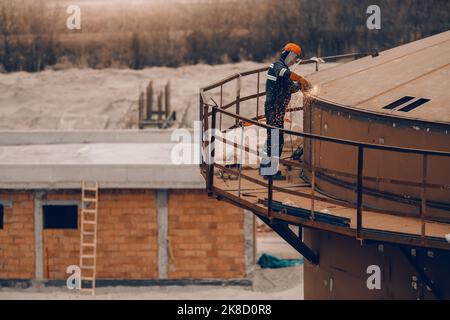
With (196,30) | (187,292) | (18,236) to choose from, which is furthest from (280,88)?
(196,30)

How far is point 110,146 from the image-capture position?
31266 millimetres

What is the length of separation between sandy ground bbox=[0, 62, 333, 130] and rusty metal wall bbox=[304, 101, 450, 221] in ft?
107

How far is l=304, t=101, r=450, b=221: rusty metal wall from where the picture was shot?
10742mm

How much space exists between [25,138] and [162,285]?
827cm

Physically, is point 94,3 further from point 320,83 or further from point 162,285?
point 320,83

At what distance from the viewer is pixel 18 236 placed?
88.5ft

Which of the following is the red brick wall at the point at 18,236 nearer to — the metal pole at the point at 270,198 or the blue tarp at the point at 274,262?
the blue tarp at the point at 274,262

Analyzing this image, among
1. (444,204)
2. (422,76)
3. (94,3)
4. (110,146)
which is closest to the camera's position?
(444,204)

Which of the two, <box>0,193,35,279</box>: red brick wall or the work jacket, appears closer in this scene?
the work jacket

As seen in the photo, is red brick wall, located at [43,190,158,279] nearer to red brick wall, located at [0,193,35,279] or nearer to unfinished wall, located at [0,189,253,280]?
unfinished wall, located at [0,189,253,280]

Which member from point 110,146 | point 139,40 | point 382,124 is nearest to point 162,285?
point 110,146

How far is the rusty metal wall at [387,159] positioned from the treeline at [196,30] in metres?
43.6

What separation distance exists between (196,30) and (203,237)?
3276 centimetres

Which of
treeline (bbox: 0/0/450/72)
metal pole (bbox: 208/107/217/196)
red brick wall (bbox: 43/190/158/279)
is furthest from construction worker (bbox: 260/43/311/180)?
treeline (bbox: 0/0/450/72)
